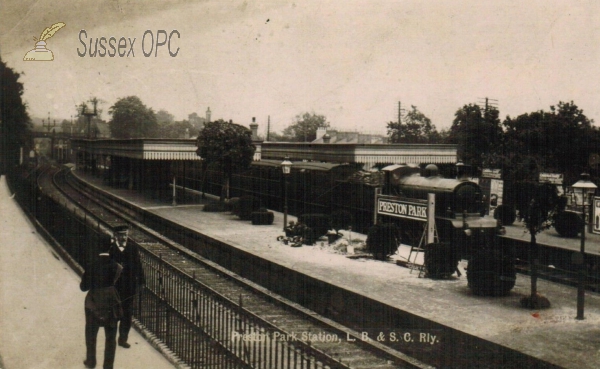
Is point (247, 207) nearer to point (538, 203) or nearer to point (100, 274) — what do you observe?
point (538, 203)

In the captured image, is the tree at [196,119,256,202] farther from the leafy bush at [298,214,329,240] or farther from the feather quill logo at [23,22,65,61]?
the feather quill logo at [23,22,65,61]

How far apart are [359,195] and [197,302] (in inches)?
467

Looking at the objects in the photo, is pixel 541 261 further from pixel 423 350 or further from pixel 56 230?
pixel 56 230

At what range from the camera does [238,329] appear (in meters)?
7.88

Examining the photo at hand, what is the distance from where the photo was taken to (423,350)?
830cm

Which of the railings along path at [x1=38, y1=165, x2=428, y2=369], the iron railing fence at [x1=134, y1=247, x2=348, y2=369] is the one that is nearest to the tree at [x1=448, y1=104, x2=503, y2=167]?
the railings along path at [x1=38, y1=165, x2=428, y2=369]

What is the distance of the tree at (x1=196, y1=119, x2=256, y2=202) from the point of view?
2558cm

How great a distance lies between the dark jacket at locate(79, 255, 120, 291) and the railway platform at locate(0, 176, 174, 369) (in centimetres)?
99

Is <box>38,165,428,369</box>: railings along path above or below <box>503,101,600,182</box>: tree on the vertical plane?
below

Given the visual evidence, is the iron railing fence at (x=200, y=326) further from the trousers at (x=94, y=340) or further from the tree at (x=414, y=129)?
the tree at (x=414, y=129)

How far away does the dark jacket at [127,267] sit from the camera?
23.2 ft

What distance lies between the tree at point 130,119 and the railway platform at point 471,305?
59.6 metres

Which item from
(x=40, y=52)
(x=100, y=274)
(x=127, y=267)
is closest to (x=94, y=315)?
(x=100, y=274)

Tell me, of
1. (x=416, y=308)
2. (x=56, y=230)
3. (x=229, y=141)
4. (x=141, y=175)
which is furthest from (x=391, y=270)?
(x=141, y=175)
